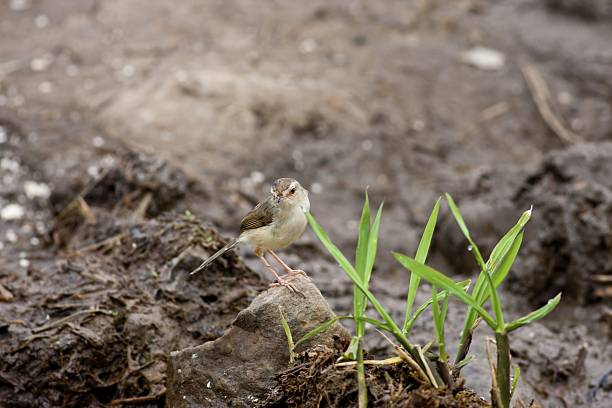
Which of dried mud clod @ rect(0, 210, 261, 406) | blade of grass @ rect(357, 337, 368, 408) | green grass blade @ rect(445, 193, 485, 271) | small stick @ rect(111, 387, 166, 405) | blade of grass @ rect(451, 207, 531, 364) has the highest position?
green grass blade @ rect(445, 193, 485, 271)

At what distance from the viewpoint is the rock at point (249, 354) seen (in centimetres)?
411

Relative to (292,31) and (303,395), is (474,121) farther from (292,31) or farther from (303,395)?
(303,395)

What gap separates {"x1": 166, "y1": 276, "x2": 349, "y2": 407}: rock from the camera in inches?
162

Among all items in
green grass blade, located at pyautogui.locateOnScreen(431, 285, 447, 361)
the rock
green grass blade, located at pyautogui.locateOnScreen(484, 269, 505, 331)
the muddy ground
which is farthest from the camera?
the muddy ground

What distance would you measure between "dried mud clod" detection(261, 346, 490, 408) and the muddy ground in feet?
3.80

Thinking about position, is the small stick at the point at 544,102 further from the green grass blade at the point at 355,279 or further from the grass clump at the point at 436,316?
the green grass blade at the point at 355,279

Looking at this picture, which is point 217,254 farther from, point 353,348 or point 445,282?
point 445,282

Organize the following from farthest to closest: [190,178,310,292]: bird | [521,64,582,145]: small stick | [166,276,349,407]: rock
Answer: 1. [521,64,582,145]: small stick
2. [190,178,310,292]: bird
3. [166,276,349,407]: rock

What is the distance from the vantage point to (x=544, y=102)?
10.7 m

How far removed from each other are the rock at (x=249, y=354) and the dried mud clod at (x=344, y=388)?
0.36 feet

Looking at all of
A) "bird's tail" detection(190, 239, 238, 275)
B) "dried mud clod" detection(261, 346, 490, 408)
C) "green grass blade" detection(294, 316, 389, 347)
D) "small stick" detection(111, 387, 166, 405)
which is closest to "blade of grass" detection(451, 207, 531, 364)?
"dried mud clod" detection(261, 346, 490, 408)

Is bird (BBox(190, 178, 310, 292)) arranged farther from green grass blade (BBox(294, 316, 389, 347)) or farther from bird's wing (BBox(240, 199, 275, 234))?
green grass blade (BBox(294, 316, 389, 347))

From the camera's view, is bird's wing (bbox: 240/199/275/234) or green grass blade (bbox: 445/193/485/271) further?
bird's wing (bbox: 240/199/275/234)

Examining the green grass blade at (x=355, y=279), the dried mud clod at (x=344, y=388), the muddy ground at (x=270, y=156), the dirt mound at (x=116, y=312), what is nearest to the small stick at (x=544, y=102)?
the muddy ground at (x=270, y=156)
